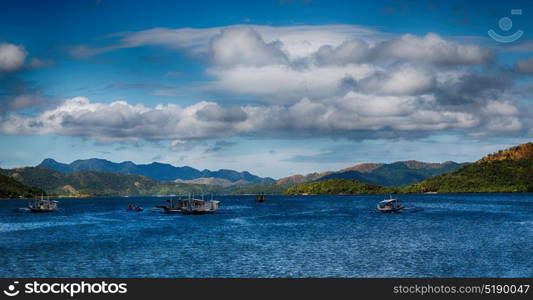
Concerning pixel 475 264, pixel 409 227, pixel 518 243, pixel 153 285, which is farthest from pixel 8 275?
pixel 409 227

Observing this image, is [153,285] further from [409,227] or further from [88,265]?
[409,227]

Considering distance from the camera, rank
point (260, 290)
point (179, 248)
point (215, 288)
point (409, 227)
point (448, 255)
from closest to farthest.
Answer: point (260, 290), point (215, 288), point (448, 255), point (179, 248), point (409, 227)

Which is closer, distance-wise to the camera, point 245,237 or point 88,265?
point 88,265

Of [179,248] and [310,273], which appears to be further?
[179,248]

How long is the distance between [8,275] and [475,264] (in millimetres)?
68405

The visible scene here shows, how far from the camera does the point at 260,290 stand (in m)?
54.1

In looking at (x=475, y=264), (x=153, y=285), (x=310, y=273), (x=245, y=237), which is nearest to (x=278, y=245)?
(x=245, y=237)

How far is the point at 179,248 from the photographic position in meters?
102

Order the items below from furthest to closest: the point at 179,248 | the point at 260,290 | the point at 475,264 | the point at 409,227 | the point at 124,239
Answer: the point at 409,227
the point at 124,239
the point at 179,248
the point at 475,264
the point at 260,290

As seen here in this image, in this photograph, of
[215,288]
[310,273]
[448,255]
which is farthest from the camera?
[448,255]

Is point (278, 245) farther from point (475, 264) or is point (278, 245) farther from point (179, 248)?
point (475, 264)

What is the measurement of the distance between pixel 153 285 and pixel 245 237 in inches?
2434

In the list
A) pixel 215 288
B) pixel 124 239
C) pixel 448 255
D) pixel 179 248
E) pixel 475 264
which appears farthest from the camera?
pixel 124 239

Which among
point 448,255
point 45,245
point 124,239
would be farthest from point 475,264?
point 45,245
